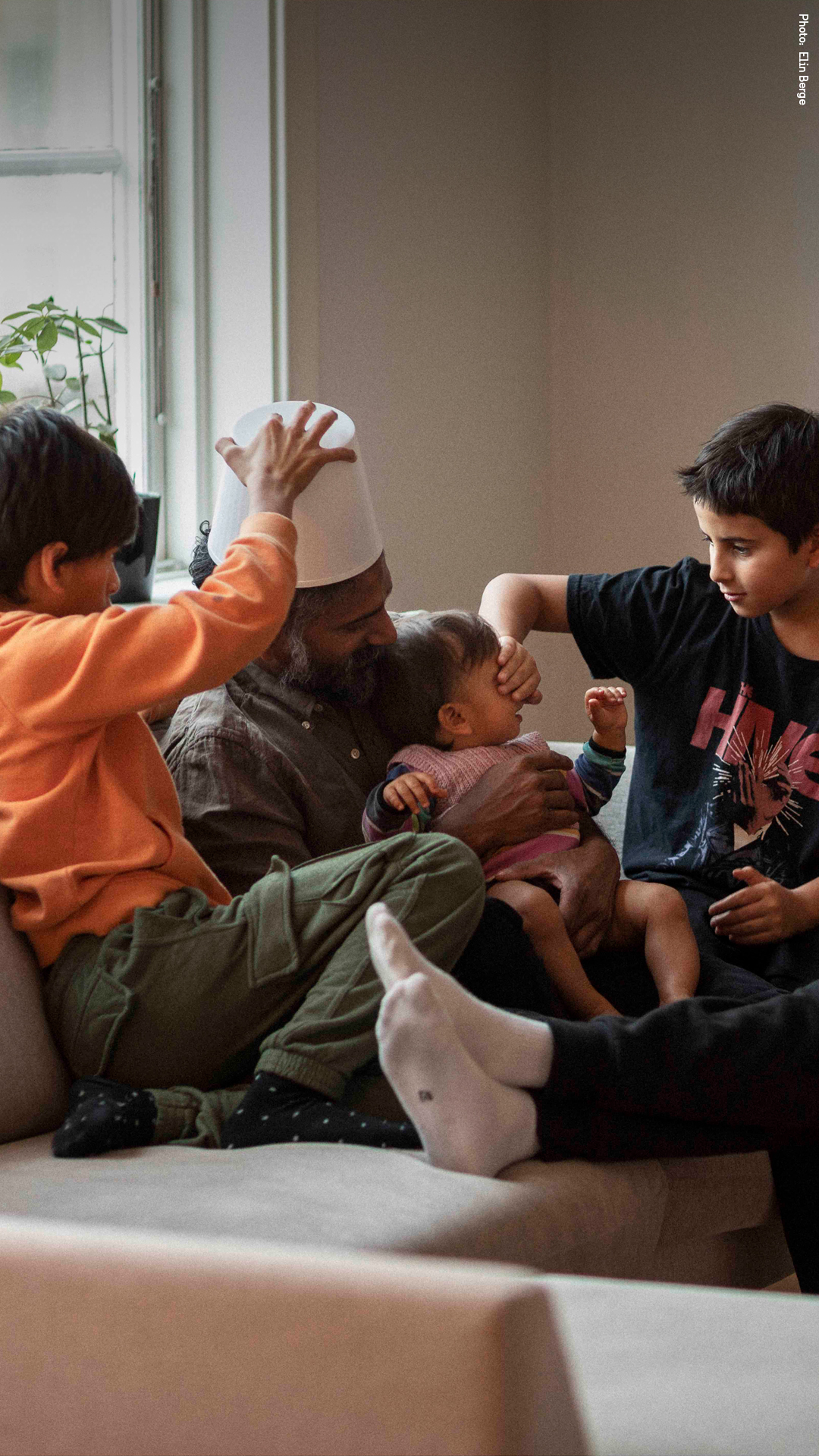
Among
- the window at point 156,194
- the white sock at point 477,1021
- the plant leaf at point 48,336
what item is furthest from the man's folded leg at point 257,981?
the window at point 156,194

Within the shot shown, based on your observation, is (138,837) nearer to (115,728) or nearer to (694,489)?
(115,728)

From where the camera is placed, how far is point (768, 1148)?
4.12ft

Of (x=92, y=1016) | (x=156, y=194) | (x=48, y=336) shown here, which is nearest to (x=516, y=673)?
(x=92, y=1016)

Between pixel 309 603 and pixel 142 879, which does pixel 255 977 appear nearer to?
pixel 142 879

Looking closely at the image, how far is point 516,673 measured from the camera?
1.72m

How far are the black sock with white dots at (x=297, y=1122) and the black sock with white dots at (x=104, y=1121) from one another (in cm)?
7

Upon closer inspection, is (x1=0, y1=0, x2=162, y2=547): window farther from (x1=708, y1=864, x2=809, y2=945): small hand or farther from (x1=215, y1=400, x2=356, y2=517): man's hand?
(x1=708, y1=864, x2=809, y2=945): small hand

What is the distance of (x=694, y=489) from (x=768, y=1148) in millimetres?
806

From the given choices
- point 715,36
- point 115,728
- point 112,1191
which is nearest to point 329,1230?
point 112,1191

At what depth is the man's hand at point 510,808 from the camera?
162 centimetres

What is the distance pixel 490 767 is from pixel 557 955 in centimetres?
27

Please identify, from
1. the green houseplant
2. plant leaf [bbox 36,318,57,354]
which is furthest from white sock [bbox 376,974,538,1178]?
plant leaf [bbox 36,318,57,354]

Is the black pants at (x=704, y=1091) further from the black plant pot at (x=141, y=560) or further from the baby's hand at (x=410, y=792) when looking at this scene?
the black plant pot at (x=141, y=560)

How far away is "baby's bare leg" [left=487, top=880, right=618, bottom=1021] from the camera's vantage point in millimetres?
1514
